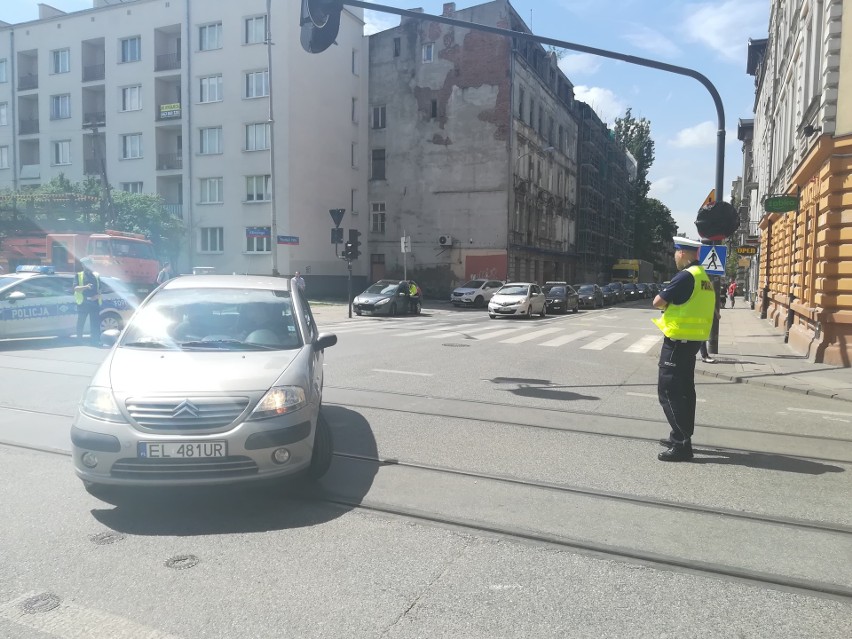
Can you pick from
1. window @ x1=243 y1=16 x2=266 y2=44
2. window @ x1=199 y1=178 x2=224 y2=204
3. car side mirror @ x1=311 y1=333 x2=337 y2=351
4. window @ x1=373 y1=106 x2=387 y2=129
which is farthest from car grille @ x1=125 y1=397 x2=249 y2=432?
window @ x1=373 y1=106 x2=387 y2=129

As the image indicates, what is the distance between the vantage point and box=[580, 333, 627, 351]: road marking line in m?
16.3

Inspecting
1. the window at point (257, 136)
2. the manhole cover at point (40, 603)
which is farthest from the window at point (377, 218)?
the manhole cover at point (40, 603)

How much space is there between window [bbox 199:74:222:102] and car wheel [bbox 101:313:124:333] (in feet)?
91.8

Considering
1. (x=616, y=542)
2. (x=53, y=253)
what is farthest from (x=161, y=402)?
(x=53, y=253)

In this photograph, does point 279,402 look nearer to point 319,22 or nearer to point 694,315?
point 694,315

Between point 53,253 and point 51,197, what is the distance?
15.3 ft

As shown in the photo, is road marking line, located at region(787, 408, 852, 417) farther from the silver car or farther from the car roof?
the car roof

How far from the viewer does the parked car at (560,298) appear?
107 feet

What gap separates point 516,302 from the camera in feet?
89.7

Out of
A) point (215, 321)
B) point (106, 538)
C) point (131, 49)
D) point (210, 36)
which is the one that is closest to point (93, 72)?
point (131, 49)

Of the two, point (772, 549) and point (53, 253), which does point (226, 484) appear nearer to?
point (772, 549)

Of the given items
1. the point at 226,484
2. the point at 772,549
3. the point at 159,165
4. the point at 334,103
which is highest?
the point at 334,103

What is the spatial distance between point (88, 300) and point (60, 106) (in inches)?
1465

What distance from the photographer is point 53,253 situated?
2970cm
